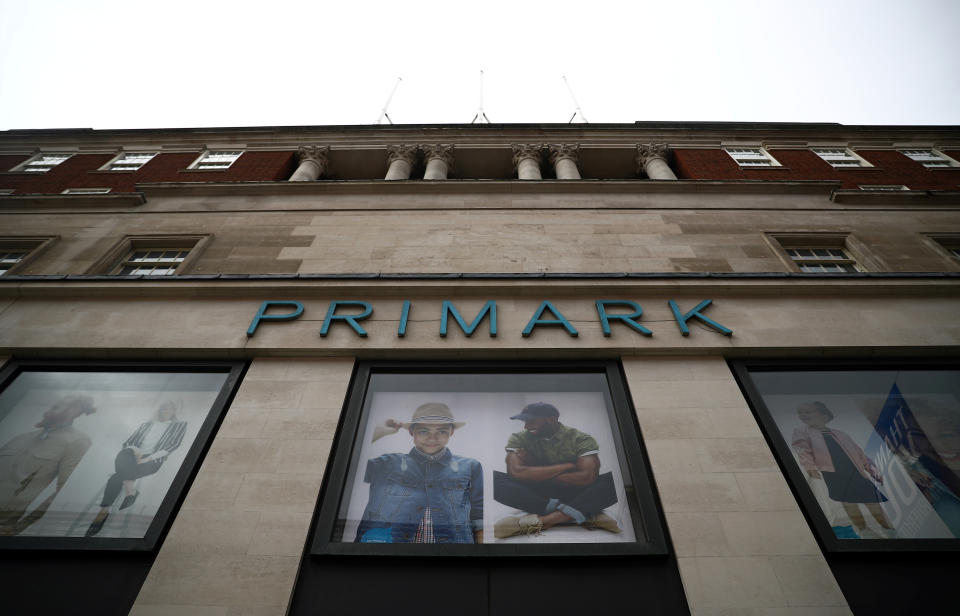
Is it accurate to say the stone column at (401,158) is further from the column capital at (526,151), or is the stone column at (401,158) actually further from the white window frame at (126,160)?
the white window frame at (126,160)

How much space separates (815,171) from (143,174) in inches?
1072

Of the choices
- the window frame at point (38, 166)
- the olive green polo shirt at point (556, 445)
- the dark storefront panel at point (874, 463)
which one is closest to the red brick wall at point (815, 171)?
the dark storefront panel at point (874, 463)

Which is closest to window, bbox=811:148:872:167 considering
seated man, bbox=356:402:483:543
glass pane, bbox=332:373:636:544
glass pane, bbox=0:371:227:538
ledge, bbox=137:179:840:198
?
ledge, bbox=137:179:840:198

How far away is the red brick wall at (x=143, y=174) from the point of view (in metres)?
18.2

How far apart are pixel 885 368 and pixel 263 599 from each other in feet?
37.9

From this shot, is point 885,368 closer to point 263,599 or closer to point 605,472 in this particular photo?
point 605,472

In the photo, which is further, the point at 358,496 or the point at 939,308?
the point at 939,308

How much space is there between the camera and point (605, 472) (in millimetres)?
7492

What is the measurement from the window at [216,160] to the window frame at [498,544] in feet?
49.8

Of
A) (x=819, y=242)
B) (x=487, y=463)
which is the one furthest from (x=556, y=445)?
(x=819, y=242)

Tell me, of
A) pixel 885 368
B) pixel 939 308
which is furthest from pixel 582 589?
→ pixel 939 308

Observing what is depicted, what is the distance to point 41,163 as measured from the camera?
20453 mm

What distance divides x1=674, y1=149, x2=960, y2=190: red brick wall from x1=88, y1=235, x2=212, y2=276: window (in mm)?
17773

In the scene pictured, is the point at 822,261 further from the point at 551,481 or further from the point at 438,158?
the point at 438,158
